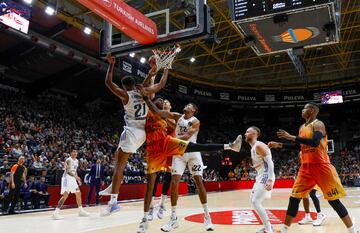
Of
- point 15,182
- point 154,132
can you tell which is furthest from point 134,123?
point 15,182

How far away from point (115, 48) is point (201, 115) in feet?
84.9

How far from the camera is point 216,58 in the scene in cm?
2727

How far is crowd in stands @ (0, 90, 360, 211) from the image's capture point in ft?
43.5

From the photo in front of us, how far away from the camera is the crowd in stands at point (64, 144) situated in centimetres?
1327

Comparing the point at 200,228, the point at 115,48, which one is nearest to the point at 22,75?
the point at 115,48

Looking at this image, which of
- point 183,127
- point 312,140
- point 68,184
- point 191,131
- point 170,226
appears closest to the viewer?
point 312,140

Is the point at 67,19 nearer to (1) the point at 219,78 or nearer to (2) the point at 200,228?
A: (2) the point at 200,228

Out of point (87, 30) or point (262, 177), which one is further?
point (87, 30)

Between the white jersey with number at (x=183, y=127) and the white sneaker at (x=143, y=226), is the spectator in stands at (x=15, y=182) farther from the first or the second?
the white sneaker at (x=143, y=226)

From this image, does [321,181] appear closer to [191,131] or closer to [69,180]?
[191,131]

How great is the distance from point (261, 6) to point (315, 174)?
4.11m

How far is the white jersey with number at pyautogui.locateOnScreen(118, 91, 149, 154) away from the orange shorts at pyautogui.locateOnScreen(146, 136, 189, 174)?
0.30 metres

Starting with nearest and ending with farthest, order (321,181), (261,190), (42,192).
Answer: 1. (321,181)
2. (261,190)
3. (42,192)

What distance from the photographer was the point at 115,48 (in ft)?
27.2
